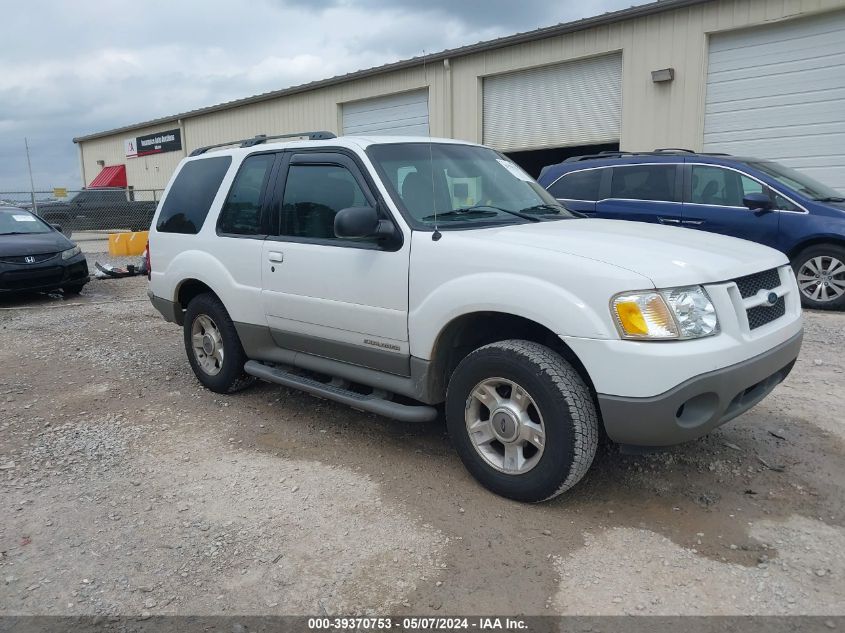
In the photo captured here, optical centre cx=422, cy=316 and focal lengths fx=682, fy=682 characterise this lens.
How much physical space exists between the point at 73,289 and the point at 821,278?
1064 centimetres

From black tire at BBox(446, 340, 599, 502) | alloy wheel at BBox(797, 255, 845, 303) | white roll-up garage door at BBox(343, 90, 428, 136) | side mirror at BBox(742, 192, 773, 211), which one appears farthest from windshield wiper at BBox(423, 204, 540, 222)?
white roll-up garage door at BBox(343, 90, 428, 136)

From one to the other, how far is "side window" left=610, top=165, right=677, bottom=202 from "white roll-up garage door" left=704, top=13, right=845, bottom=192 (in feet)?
13.3

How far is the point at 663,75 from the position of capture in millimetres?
12281

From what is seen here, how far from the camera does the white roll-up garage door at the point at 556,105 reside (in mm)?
13586

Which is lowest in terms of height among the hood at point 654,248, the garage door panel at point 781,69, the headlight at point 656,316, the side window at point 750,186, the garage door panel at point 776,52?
the headlight at point 656,316

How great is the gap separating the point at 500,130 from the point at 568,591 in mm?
13975

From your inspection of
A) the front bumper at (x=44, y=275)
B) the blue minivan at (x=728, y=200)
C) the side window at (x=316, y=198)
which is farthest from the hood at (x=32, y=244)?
the blue minivan at (x=728, y=200)

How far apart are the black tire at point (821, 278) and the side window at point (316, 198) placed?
20.9 ft

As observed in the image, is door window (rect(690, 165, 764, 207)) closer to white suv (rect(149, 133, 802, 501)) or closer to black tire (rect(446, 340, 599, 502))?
white suv (rect(149, 133, 802, 501))

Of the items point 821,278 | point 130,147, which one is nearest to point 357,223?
point 821,278

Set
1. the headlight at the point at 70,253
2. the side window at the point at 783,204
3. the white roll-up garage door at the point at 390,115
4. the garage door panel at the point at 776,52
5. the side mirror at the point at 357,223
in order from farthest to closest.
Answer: the white roll-up garage door at the point at 390,115 → the garage door panel at the point at 776,52 → the headlight at the point at 70,253 → the side window at the point at 783,204 → the side mirror at the point at 357,223

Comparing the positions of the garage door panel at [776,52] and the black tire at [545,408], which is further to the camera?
the garage door panel at [776,52]

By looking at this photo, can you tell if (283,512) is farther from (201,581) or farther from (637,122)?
(637,122)

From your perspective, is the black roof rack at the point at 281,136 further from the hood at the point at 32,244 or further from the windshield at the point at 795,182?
the windshield at the point at 795,182
